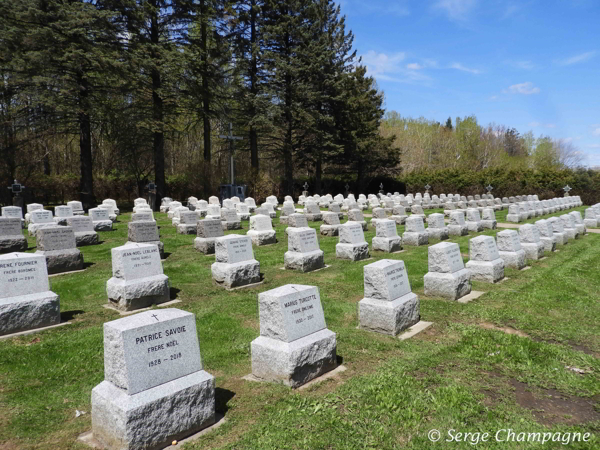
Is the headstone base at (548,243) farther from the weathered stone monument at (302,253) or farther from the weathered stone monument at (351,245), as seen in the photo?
the weathered stone monument at (302,253)

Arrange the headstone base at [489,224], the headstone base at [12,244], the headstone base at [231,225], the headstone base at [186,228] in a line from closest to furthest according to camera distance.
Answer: the headstone base at [12,244] < the headstone base at [186,228] < the headstone base at [231,225] < the headstone base at [489,224]

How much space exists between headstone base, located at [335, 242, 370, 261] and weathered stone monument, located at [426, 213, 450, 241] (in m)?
4.13

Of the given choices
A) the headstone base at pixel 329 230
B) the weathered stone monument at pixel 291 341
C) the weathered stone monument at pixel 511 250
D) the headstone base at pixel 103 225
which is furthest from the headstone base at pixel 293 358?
the headstone base at pixel 103 225

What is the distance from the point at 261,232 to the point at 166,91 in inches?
587

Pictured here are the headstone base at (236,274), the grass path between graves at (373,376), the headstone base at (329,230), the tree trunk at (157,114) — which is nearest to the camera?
the grass path between graves at (373,376)

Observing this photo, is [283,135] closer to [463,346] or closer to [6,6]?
[6,6]

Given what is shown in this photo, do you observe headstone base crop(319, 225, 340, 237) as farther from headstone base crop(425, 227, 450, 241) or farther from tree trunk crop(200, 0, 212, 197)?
tree trunk crop(200, 0, 212, 197)

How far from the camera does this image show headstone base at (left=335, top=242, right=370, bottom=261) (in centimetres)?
1079

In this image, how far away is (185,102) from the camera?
25750 millimetres

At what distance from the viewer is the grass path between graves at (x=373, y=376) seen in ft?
11.5

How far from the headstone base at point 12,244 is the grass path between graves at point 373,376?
441cm

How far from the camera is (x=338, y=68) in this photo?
32719 millimetres

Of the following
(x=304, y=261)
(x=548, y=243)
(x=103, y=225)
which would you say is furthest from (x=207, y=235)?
(x=548, y=243)

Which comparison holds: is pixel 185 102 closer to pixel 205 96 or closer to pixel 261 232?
pixel 205 96
